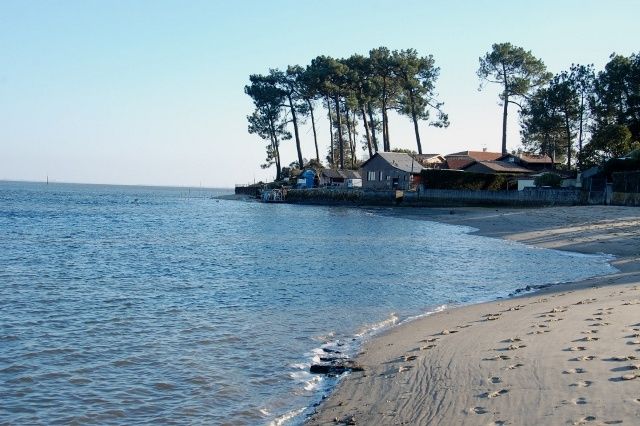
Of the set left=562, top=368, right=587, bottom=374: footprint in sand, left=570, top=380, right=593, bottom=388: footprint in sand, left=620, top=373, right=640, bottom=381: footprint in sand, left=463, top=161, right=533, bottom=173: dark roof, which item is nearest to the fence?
left=463, top=161, right=533, bottom=173: dark roof

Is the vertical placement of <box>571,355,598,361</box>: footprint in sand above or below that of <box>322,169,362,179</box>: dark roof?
below

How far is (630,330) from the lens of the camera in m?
10.7

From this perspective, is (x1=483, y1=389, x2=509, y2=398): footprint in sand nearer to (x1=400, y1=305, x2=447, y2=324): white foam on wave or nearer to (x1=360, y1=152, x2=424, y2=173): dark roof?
(x1=400, y1=305, x2=447, y2=324): white foam on wave

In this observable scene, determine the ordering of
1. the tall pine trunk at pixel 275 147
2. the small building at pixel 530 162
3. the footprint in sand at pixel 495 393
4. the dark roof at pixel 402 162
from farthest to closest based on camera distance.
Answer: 1. the tall pine trunk at pixel 275 147
2. the dark roof at pixel 402 162
3. the small building at pixel 530 162
4. the footprint in sand at pixel 495 393

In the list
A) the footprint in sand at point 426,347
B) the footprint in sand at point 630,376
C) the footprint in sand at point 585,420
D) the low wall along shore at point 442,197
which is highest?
the low wall along shore at point 442,197

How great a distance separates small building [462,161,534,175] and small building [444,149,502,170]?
6411 millimetres

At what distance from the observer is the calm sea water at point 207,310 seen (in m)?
10.2

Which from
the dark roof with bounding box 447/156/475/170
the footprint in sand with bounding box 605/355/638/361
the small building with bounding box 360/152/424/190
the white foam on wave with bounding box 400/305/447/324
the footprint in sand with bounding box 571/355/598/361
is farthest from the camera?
the dark roof with bounding box 447/156/475/170

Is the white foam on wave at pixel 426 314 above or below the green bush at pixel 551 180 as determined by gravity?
below

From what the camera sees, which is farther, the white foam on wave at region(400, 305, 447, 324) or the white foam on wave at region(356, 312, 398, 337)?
the white foam on wave at region(400, 305, 447, 324)

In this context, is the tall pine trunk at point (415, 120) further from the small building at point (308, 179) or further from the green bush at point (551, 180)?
the green bush at point (551, 180)

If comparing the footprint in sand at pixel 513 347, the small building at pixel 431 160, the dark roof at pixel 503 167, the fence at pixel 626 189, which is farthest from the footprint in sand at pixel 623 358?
the small building at pixel 431 160

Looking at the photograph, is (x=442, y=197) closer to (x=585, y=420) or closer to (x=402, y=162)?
(x=402, y=162)

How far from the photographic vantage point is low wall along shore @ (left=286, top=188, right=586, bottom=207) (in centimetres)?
5928
